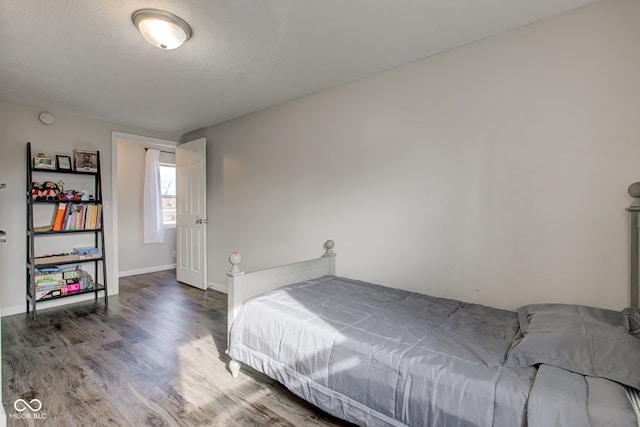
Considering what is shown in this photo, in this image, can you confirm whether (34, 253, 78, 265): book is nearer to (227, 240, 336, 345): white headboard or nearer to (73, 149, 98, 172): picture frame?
(73, 149, 98, 172): picture frame

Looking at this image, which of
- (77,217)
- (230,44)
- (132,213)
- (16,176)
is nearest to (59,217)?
(77,217)

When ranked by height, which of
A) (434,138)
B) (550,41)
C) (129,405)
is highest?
(550,41)

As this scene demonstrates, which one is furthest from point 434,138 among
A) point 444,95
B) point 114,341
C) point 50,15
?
point 114,341

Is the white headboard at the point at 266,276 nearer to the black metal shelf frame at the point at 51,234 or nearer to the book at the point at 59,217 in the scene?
the black metal shelf frame at the point at 51,234

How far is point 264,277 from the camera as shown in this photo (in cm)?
231

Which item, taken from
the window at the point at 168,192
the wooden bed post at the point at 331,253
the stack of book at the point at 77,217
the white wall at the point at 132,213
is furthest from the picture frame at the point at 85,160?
the wooden bed post at the point at 331,253

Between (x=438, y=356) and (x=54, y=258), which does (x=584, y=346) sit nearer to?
(x=438, y=356)

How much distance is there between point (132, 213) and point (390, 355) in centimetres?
540

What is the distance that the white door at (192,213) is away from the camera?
4305mm

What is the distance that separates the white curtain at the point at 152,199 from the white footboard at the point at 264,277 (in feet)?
12.6

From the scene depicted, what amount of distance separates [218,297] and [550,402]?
3.64m

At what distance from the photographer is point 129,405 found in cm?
183

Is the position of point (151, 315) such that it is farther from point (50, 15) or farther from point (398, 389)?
point (398, 389)

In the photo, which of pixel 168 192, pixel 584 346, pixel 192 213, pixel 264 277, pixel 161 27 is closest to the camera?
pixel 584 346
